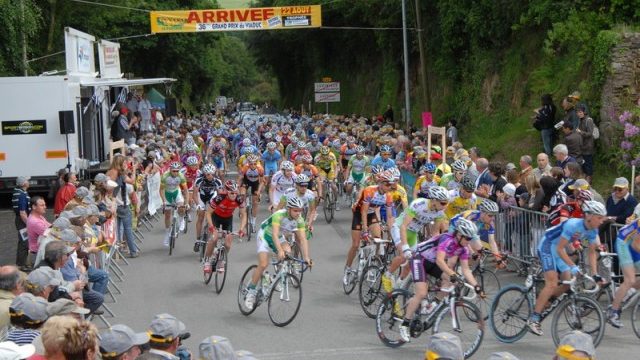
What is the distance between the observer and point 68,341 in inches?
235

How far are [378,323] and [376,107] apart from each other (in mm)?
44716

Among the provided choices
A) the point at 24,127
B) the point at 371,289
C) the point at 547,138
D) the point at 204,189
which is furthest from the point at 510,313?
the point at 24,127

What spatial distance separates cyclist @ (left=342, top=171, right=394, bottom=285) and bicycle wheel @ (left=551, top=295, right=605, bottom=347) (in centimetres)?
372

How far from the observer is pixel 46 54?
4353cm

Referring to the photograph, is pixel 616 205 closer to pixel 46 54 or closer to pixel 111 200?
pixel 111 200

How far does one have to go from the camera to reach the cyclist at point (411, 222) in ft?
39.3

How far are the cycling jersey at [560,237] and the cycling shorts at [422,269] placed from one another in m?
1.22

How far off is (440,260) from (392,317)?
1.10 metres

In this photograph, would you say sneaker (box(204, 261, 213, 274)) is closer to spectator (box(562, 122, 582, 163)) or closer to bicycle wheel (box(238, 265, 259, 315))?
bicycle wheel (box(238, 265, 259, 315))

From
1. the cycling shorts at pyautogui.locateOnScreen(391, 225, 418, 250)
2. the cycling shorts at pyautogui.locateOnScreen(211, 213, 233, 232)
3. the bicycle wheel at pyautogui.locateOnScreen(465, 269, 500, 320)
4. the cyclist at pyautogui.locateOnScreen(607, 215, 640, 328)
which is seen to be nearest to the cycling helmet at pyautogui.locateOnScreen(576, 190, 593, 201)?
the cyclist at pyautogui.locateOnScreen(607, 215, 640, 328)

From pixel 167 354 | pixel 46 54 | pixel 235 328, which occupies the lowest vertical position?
Answer: pixel 235 328

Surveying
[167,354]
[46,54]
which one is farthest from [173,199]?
[46,54]

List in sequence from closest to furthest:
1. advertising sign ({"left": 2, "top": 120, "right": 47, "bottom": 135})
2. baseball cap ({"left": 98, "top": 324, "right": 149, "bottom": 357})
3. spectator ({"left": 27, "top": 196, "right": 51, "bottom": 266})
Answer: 1. baseball cap ({"left": 98, "top": 324, "right": 149, "bottom": 357})
2. spectator ({"left": 27, "top": 196, "right": 51, "bottom": 266})
3. advertising sign ({"left": 2, "top": 120, "right": 47, "bottom": 135})

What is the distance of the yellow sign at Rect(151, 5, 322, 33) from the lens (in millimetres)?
45906
